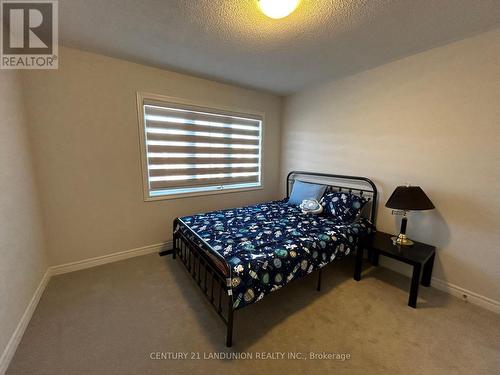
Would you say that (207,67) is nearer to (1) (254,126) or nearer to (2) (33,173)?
(1) (254,126)

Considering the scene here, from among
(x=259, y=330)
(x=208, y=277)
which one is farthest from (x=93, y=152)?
(x=259, y=330)

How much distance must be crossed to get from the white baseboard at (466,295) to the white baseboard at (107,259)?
3.33 metres

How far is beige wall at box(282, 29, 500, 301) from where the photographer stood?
1.90 meters

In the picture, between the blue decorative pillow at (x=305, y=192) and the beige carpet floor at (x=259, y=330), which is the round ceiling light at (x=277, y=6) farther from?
the beige carpet floor at (x=259, y=330)

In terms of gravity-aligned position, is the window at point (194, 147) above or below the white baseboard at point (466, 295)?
above

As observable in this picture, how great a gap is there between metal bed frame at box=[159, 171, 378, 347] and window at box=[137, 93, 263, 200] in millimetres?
693

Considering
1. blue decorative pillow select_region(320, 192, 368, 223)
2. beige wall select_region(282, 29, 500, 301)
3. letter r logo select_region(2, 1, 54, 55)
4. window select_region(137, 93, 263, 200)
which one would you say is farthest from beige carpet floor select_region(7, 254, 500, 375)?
letter r logo select_region(2, 1, 54, 55)

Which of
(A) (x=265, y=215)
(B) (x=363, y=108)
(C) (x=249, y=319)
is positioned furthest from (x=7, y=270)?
(B) (x=363, y=108)

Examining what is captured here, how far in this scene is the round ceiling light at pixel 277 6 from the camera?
4.53ft

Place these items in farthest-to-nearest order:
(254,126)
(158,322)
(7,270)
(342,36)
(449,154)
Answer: (254,126) < (449,154) < (342,36) < (158,322) < (7,270)

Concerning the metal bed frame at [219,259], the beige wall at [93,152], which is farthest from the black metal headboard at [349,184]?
the beige wall at [93,152]

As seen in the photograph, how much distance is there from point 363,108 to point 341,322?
2513mm

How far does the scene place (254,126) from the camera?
3.75 meters

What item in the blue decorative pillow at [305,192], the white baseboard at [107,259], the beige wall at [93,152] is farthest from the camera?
the blue decorative pillow at [305,192]
